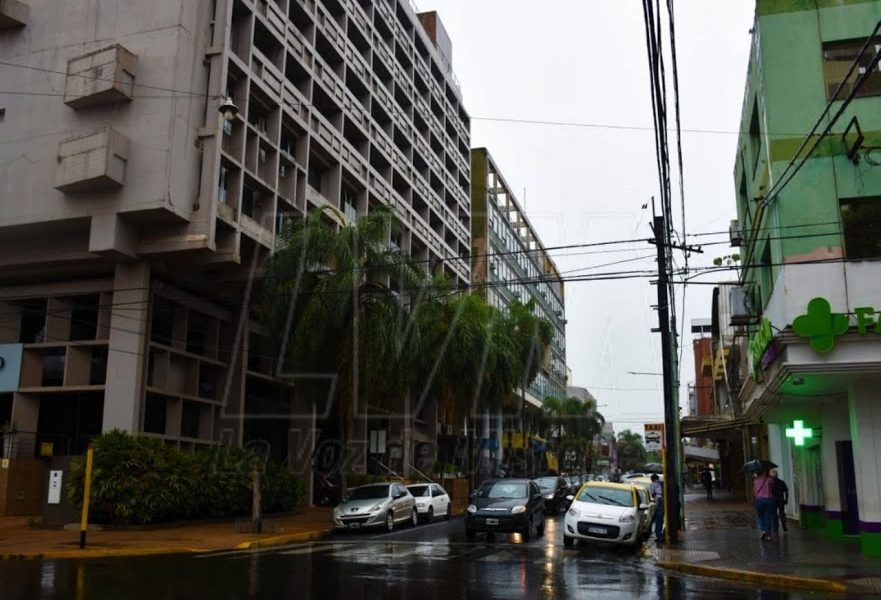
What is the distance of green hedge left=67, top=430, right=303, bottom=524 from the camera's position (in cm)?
2148

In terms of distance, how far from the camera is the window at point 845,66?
17500mm

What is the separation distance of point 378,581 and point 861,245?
479 inches

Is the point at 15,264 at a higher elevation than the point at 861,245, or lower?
higher

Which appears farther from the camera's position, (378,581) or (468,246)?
(468,246)

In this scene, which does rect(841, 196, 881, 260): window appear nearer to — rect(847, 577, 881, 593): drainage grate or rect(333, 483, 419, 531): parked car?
rect(847, 577, 881, 593): drainage grate

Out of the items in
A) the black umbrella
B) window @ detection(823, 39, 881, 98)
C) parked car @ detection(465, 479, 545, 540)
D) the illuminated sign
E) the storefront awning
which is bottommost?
parked car @ detection(465, 479, 545, 540)

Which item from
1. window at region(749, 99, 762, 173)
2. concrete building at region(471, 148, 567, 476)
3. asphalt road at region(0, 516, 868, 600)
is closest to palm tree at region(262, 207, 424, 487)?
asphalt road at region(0, 516, 868, 600)

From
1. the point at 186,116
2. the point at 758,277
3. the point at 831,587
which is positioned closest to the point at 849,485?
the point at 758,277

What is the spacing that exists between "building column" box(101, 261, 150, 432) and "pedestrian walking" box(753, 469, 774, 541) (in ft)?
60.0

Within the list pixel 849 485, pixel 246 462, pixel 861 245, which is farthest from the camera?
pixel 246 462

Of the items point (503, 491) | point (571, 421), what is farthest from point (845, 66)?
point (571, 421)

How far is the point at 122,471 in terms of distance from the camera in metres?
21.8

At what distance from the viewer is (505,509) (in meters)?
20.5

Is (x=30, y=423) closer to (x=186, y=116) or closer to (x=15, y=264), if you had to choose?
(x=15, y=264)
